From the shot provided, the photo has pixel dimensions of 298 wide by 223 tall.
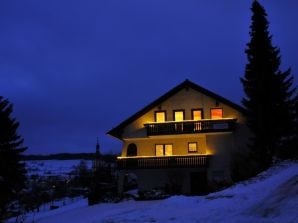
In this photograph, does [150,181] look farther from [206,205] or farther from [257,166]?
[206,205]

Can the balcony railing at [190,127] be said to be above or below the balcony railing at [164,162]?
above

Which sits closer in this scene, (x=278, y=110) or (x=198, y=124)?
(x=278, y=110)

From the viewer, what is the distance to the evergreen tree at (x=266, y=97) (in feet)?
112

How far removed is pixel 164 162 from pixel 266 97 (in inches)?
396

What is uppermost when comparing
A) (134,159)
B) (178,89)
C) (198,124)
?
(178,89)

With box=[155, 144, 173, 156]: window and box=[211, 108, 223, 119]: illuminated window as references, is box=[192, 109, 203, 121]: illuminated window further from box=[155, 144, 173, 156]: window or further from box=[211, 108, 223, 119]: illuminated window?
box=[155, 144, 173, 156]: window

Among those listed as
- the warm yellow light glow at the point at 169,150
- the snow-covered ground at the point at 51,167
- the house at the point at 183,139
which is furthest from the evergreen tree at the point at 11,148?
the snow-covered ground at the point at 51,167

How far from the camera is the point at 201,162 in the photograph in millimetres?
38750

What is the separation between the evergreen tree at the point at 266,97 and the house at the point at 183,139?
14.2 feet

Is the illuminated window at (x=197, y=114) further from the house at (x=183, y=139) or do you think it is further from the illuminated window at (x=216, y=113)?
the illuminated window at (x=216, y=113)

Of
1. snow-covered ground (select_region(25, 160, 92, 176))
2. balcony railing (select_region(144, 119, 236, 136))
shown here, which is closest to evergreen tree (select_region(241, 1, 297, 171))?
balcony railing (select_region(144, 119, 236, 136))

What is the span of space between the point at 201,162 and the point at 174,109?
210 inches

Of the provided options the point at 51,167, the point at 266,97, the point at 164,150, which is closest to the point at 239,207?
the point at 266,97

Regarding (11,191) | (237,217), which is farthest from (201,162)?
(237,217)
